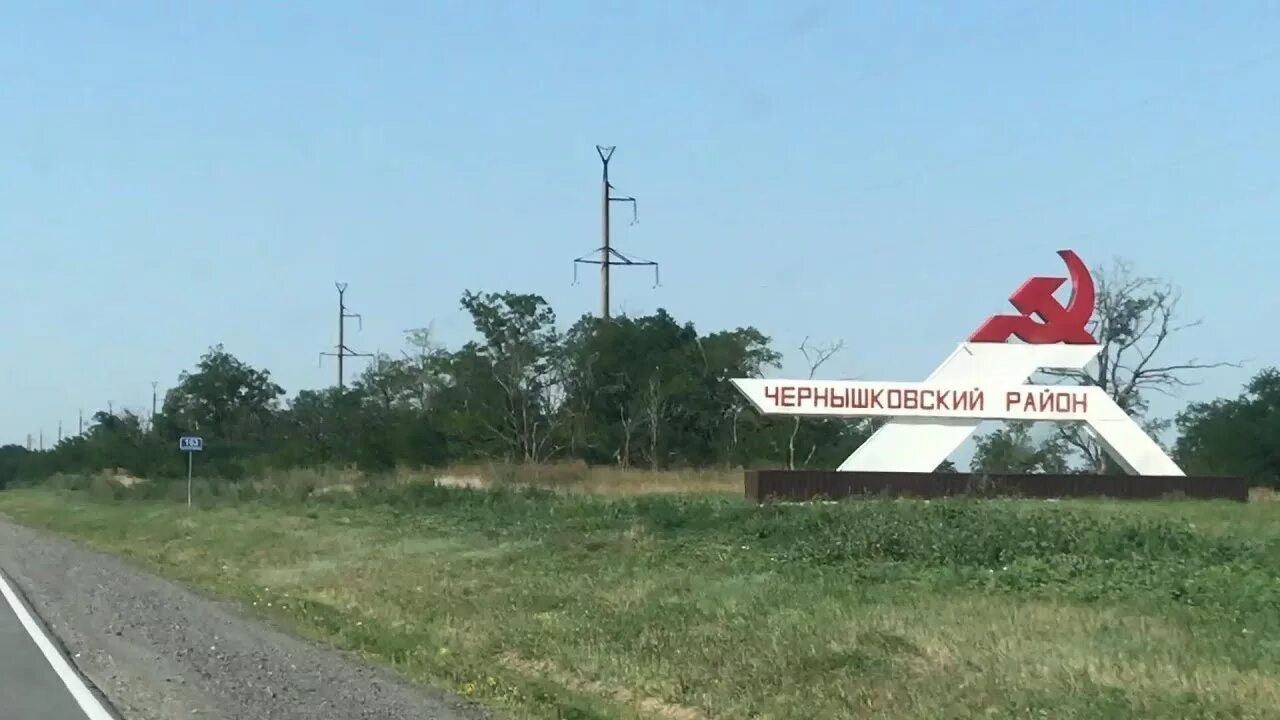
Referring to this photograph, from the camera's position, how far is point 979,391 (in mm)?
41438

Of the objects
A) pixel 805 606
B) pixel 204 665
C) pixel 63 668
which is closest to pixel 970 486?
pixel 805 606

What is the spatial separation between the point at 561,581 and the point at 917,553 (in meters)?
5.89

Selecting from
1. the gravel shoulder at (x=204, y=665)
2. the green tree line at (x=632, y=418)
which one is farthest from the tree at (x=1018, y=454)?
the gravel shoulder at (x=204, y=665)

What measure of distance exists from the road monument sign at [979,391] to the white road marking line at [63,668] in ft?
78.9

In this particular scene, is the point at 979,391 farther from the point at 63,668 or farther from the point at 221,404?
the point at 221,404

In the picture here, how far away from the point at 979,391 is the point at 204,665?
3025 cm

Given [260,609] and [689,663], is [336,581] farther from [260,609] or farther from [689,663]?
[689,663]

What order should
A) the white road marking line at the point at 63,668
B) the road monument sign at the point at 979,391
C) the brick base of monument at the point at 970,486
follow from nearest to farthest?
the white road marking line at the point at 63,668, the brick base of monument at the point at 970,486, the road monument sign at the point at 979,391

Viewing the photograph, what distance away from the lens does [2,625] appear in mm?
18766

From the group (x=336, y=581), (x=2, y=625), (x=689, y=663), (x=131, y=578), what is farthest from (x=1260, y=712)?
(x=131, y=578)

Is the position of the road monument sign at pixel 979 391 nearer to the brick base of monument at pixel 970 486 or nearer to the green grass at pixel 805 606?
the brick base of monument at pixel 970 486

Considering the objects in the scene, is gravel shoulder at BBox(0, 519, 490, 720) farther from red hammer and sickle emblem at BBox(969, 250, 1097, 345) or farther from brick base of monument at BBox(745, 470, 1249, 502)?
red hammer and sickle emblem at BBox(969, 250, 1097, 345)

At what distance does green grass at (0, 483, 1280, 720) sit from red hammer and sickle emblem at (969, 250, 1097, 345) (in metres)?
6.24

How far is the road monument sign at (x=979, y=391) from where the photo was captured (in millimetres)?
40781
